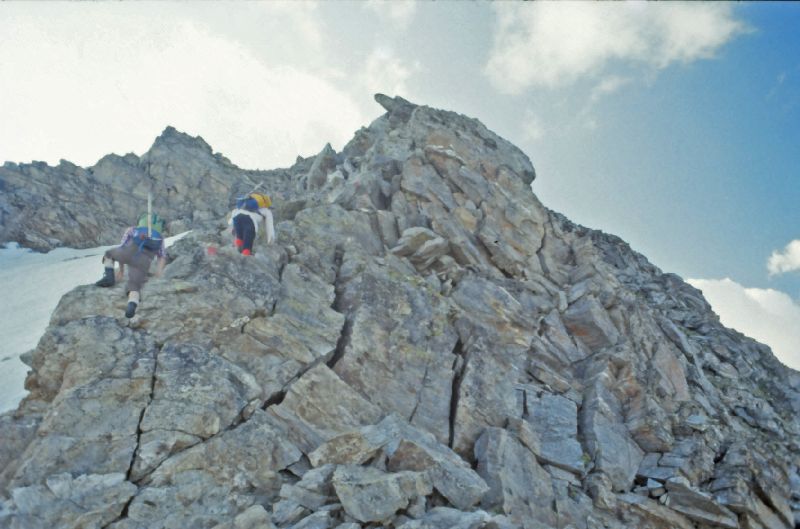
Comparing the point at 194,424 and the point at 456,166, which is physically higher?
the point at 456,166

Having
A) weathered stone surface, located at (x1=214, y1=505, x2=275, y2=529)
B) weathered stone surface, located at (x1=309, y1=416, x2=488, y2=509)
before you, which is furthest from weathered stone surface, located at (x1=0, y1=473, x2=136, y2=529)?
weathered stone surface, located at (x1=309, y1=416, x2=488, y2=509)

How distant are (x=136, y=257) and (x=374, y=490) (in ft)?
32.7

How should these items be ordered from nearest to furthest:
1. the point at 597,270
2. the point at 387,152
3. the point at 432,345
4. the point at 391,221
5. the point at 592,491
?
the point at 592,491 < the point at 432,345 < the point at 391,221 < the point at 597,270 < the point at 387,152

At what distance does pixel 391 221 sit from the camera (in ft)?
78.6

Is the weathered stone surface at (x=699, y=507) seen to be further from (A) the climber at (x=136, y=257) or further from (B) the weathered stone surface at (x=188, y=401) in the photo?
(A) the climber at (x=136, y=257)

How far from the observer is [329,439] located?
1270 cm

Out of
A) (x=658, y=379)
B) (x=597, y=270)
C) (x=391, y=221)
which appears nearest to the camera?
(x=658, y=379)

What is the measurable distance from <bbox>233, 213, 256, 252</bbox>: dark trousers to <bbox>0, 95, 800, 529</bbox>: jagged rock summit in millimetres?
798

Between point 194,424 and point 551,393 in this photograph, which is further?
point 551,393

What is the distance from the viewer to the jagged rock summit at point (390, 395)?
1132cm

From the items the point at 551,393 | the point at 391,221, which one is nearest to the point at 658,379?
the point at 551,393

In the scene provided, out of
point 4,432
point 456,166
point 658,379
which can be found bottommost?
point 4,432

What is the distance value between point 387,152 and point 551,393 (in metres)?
17.6

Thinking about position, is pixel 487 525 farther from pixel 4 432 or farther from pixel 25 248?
pixel 25 248
